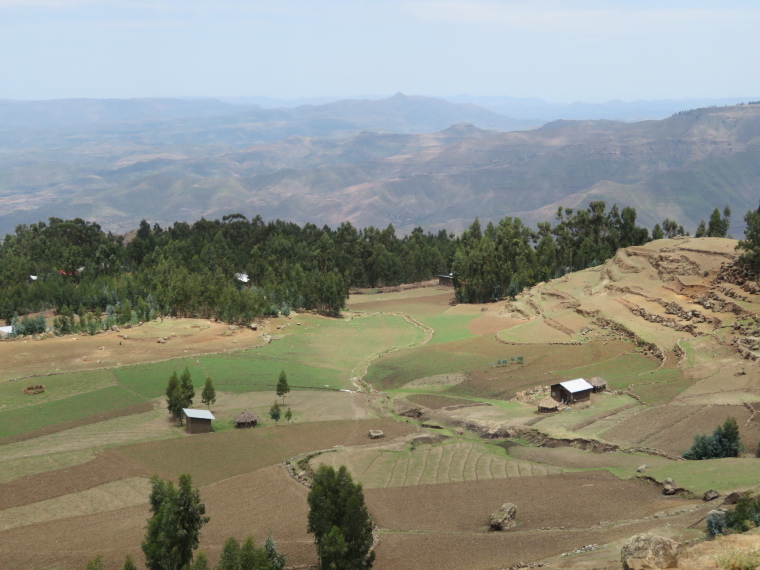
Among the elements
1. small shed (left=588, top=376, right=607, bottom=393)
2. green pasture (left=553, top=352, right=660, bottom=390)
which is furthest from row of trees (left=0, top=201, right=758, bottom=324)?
small shed (left=588, top=376, right=607, bottom=393)

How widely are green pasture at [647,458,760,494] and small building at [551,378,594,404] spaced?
1510cm

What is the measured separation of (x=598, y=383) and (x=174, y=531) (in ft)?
128

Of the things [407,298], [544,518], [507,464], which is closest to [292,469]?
[507,464]

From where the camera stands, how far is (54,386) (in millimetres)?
63156

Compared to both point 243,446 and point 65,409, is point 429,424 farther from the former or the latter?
point 65,409

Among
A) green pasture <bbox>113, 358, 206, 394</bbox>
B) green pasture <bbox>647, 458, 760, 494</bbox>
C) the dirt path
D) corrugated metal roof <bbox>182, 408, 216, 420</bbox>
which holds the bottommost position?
the dirt path

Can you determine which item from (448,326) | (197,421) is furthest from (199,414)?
(448,326)

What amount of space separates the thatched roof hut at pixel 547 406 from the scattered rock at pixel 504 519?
68.0ft

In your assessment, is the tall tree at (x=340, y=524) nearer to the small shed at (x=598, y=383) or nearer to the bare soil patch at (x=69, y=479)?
the bare soil patch at (x=69, y=479)

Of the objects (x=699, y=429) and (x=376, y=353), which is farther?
(x=376, y=353)

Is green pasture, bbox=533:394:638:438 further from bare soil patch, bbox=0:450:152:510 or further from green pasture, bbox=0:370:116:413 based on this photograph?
green pasture, bbox=0:370:116:413

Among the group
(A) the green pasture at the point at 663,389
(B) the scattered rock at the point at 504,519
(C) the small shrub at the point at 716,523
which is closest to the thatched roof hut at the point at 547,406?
(A) the green pasture at the point at 663,389

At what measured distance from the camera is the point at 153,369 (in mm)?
70375

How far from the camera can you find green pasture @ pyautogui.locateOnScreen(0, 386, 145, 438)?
172 ft
